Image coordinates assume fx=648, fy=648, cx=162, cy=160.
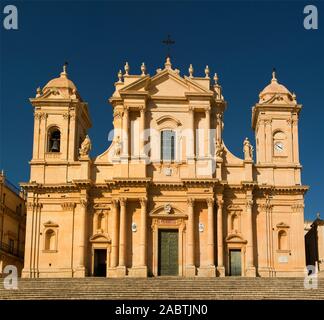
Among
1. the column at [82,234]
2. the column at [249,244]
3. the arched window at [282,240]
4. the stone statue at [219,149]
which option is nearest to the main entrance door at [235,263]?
the column at [249,244]

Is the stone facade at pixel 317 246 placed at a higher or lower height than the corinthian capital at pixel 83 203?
lower

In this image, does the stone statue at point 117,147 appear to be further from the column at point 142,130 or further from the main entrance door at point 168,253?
the main entrance door at point 168,253

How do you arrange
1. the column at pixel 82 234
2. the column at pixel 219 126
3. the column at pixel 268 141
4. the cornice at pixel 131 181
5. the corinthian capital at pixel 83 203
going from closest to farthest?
the column at pixel 82 234 → the cornice at pixel 131 181 → the corinthian capital at pixel 83 203 → the column at pixel 268 141 → the column at pixel 219 126

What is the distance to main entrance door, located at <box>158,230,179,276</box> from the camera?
40.6 m

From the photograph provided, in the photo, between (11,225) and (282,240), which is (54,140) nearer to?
(11,225)

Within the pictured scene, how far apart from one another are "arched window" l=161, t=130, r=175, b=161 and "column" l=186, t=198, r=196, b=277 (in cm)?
351

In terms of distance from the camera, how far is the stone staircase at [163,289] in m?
31.9

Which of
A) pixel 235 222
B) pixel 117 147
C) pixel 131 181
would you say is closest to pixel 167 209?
pixel 131 181

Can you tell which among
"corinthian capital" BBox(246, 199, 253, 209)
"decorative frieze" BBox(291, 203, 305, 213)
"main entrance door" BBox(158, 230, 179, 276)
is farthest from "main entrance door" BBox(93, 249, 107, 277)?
"decorative frieze" BBox(291, 203, 305, 213)

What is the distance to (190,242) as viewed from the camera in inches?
1583

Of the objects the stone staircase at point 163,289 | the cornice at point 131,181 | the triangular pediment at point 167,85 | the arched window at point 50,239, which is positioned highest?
the triangular pediment at point 167,85

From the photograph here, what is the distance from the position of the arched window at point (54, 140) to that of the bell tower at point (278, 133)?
13.3m

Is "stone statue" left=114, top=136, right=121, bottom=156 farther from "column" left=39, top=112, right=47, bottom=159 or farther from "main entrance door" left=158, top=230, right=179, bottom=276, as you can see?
"main entrance door" left=158, top=230, right=179, bottom=276
